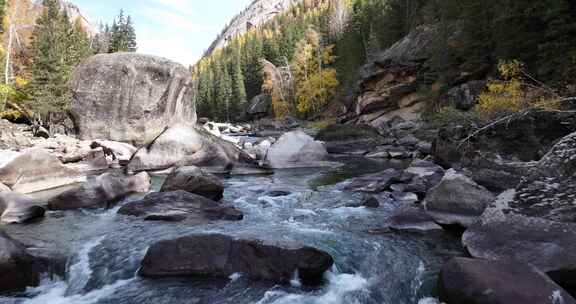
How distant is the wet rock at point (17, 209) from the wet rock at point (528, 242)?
925cm

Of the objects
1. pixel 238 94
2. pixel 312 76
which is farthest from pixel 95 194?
pixel 238 94

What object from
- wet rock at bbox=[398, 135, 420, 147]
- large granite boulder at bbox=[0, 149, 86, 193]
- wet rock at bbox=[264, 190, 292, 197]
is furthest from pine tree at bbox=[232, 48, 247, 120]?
wet rock at bbox=[264, 190, 292, 197]

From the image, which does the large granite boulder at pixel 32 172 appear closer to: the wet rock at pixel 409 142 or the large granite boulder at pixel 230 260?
the large granite boulder at pixel 230 260

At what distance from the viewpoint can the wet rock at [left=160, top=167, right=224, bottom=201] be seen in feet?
34.3

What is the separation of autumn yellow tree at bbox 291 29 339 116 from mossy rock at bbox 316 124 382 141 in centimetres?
2059

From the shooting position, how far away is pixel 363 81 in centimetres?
3869

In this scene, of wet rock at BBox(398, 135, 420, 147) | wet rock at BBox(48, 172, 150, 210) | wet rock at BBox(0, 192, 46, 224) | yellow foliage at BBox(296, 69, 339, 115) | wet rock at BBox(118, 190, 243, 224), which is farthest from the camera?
yellow foliage at BBox(296, 69, 339, 115)

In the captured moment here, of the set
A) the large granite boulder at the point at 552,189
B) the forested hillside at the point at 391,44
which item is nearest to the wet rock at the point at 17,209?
the large granite boulder at the point at 552,189

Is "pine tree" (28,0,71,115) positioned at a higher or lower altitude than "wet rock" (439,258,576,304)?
higher

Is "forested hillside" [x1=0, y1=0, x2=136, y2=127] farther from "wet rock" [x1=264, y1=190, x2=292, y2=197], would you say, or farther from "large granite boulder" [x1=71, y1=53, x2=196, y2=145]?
"wet rock" [x1=264, y1=190, x2=292, y2=197]

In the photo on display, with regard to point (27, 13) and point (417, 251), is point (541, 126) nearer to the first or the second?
point (417, 251)

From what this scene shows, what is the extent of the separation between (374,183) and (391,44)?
3708 cm

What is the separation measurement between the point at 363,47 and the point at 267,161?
41809mm

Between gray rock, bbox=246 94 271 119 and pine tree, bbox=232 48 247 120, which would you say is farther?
pine tree, bbox=232 48 247 120
